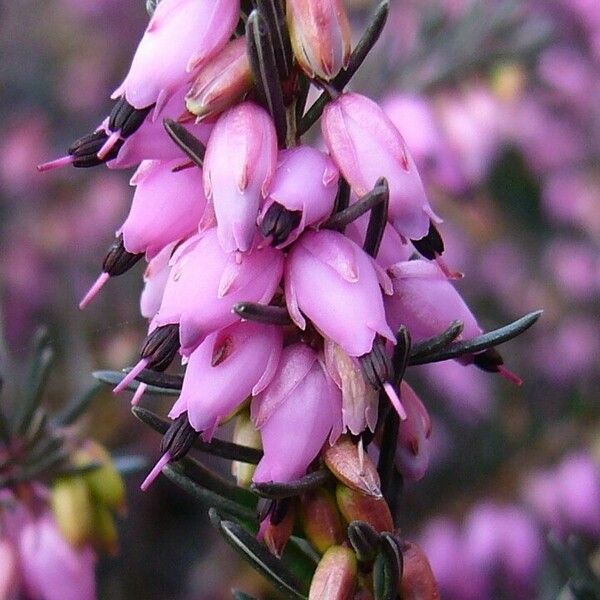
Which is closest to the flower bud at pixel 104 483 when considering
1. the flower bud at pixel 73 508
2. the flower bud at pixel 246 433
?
the flower bud at pixel 73 508

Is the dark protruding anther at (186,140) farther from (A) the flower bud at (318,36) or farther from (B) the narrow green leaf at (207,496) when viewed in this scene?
(B) the narrow green leaf at (207,496)

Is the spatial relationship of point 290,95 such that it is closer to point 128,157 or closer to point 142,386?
point 128,157

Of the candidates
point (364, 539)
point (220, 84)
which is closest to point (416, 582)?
point (364, 539)

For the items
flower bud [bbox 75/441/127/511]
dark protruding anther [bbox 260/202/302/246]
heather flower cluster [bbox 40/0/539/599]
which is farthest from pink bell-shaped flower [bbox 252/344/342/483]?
flower bud [bbox 75/441/127/511]

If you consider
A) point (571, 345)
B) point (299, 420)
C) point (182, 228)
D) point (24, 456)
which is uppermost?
point (182, 228)

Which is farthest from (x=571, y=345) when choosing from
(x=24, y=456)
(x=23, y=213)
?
(x=24, y=456)

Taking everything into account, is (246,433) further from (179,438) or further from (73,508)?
(73,508)
